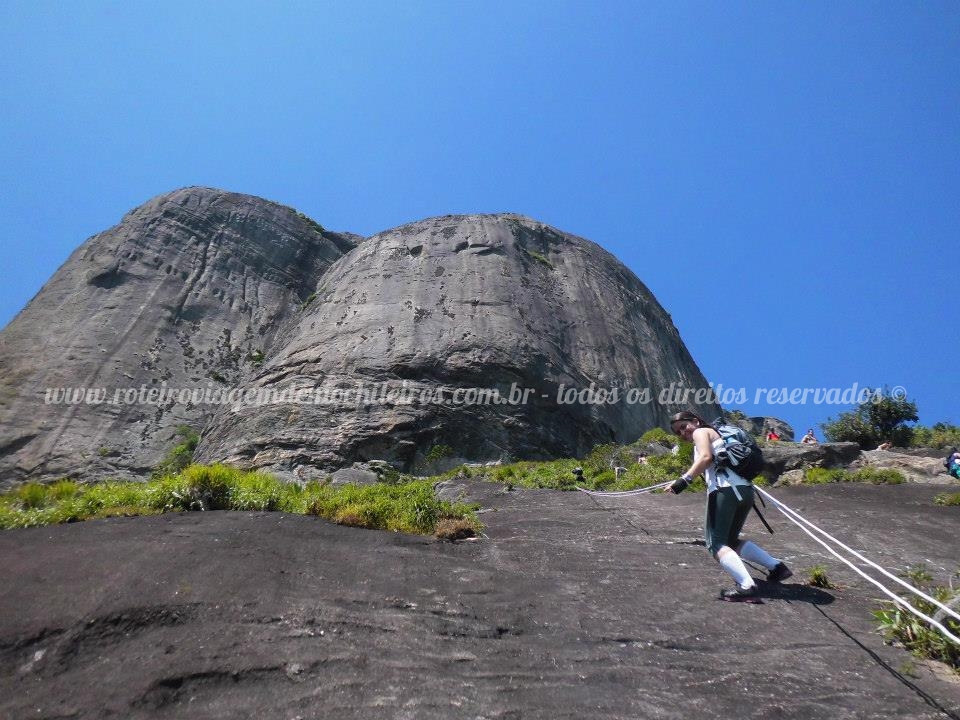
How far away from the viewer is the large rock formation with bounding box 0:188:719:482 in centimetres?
2188

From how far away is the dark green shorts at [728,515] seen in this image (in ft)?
21.4

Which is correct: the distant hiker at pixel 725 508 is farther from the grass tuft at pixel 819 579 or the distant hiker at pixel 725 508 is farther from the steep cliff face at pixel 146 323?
the steep cliff face at pixel 146 323

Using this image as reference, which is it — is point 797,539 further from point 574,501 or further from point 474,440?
point 474,440

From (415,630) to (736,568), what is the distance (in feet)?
9.59

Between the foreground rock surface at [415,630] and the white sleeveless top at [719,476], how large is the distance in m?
1.05

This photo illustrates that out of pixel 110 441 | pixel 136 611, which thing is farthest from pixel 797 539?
pixel 110 441

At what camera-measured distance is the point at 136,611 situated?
18.2 ft

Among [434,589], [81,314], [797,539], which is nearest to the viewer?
[434,589]

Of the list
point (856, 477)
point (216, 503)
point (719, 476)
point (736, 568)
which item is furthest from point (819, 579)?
point (856, 477)

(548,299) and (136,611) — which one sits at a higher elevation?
(548,299)

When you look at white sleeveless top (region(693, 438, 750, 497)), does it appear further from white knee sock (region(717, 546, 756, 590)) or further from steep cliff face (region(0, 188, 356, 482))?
steep cliff face (region(0, 188, 356, 482))

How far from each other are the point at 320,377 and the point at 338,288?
7377 mm

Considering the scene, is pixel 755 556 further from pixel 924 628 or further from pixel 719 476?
pixel 924 628

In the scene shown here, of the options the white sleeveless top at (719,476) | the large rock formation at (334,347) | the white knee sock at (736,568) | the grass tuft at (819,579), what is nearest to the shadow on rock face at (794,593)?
the grass tuft at (819,579)
